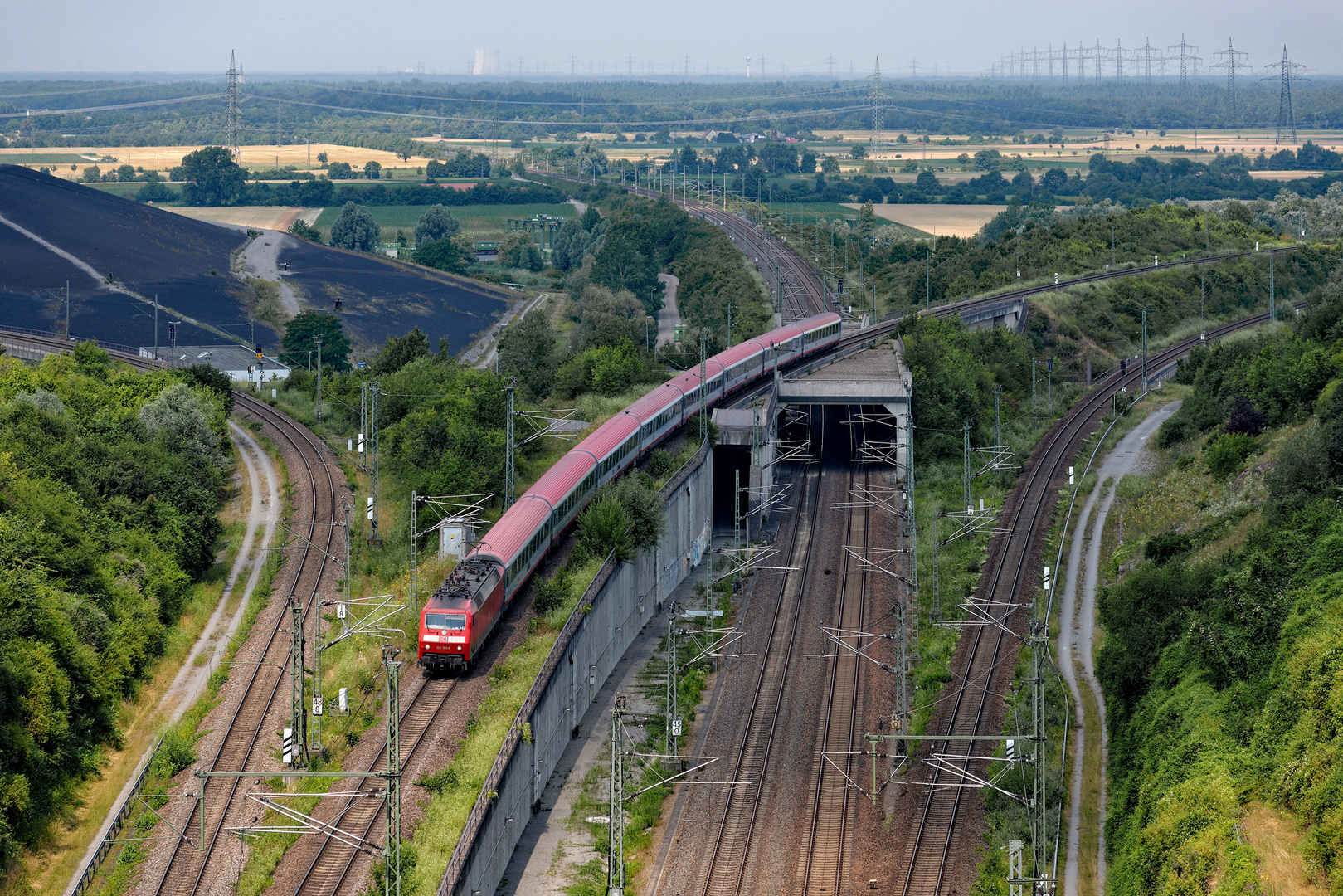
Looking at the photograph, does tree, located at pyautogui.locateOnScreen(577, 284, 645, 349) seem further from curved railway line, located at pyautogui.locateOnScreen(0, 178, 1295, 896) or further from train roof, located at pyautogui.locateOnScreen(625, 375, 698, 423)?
train roof, located at pyautogui.locateOnScreen(625, 375, 698, 423)

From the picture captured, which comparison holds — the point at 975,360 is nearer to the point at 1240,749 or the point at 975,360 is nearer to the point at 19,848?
the point at 1240,749

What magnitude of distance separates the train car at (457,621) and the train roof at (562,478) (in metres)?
7.56

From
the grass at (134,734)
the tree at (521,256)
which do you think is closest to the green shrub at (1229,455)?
the grass at (134,734)

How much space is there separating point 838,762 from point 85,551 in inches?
1147

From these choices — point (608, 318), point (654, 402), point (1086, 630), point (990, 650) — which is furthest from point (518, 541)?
point (608, 318)

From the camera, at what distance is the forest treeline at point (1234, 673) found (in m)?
35.0

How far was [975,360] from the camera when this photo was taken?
316 ft

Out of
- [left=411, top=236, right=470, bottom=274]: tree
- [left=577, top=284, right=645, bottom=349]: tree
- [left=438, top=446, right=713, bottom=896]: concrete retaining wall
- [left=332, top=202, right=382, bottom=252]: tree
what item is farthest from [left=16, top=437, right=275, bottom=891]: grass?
[left=332, top=202, right=382, bottom=252]: tree

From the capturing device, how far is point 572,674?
47375mm

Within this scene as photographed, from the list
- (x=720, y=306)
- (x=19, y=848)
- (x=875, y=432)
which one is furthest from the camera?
(x=720, y=306)

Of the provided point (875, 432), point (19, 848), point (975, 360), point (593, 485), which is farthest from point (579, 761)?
point (975, 360)

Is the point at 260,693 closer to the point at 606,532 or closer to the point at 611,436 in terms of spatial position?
the point at 606,532

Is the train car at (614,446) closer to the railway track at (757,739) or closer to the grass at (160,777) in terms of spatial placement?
the railway track at (757,739)

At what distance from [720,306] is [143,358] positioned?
158ft
